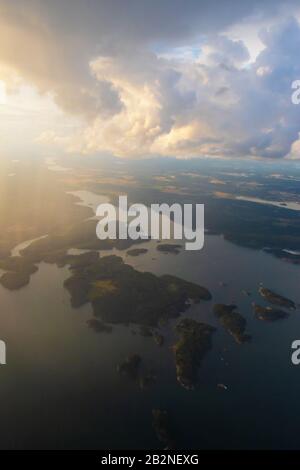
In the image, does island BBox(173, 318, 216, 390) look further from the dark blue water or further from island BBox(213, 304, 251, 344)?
island BBox(213, 304, 251, 344)

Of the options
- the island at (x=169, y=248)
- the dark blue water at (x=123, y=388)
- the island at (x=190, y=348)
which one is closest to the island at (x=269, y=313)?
the dark blue water at (x=123, y=388)

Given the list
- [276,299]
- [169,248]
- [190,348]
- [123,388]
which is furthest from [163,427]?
[169,248]

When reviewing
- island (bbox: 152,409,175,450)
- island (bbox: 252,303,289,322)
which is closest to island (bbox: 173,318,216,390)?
island (bbox: 152,409,175,450)

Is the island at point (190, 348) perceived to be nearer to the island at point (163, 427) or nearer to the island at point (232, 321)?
the island at point (232, 321)

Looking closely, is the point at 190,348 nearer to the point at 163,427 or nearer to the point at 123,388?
the point at 123,388
